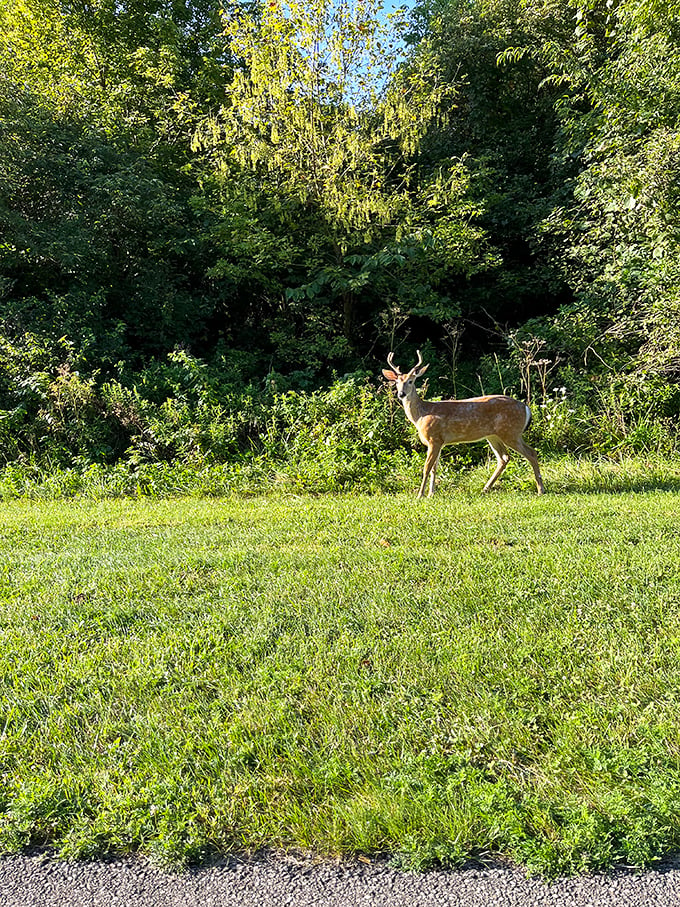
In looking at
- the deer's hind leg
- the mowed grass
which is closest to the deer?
the deer's hind leg

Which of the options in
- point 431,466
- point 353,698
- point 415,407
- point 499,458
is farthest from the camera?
point 499,458

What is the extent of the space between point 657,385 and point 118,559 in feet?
28.6

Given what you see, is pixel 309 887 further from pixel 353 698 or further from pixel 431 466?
pixel 431 466

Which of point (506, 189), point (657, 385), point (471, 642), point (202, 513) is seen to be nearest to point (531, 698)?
point (471, 642)

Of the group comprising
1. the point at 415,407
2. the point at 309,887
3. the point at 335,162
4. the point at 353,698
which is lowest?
the point at 309,887

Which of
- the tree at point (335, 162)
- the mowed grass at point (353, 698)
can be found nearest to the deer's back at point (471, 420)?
the mowed grass at point (353, 698)

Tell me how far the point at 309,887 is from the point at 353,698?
1.02 meters

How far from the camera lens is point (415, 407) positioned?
26.3ft

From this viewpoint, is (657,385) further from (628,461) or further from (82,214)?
(82,214)

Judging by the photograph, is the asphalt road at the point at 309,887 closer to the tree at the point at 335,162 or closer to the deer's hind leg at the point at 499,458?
the deer's hind leg at the point at 499,458

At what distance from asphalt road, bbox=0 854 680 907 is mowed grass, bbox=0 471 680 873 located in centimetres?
7

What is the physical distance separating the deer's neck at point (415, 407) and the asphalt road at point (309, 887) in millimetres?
6025

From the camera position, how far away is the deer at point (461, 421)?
7926 millimetres

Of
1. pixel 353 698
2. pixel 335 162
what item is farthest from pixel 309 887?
pixel 335 162
